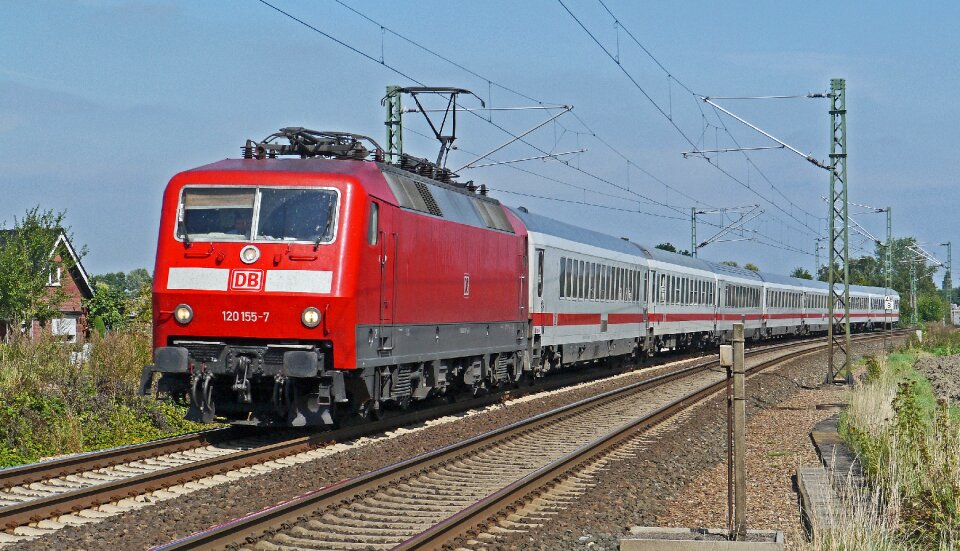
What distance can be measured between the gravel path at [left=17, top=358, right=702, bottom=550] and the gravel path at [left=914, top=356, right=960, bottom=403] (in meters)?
8.46

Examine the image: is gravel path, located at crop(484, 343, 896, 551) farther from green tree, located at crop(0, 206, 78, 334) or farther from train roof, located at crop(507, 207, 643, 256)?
green tree, located at crop(0, 206, 78, 334)

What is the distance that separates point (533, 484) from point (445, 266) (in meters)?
5.85

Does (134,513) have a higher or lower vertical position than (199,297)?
lower

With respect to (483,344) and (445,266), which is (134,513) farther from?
(483,344)

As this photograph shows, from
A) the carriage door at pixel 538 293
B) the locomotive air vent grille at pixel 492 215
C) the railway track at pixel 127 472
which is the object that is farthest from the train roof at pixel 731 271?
the railway track at pixel 127 472

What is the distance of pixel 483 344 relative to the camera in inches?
731

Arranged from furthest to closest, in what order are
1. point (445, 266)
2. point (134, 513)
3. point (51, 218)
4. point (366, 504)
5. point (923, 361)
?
point (51, 218), point (923, 361), point (445, 266), point (366, 504), point (134, 513)

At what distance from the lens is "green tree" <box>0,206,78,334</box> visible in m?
41.6

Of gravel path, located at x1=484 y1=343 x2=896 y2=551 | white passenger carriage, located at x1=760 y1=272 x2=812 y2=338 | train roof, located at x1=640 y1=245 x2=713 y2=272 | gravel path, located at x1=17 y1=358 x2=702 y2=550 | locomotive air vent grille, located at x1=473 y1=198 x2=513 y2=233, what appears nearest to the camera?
gravel path, located at x1=17 y1=358 x2=702 y2=550

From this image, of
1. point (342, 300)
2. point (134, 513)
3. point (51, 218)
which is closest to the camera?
point (134, 513)

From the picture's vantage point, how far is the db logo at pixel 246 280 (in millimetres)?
13000

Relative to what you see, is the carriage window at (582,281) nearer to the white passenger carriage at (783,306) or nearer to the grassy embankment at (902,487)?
the grassy embankment at (902,487)

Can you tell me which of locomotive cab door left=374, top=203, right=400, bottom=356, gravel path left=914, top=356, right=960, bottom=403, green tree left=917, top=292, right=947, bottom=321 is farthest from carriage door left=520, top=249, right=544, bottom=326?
green tree left=917, top=292, right=947, bottom=321

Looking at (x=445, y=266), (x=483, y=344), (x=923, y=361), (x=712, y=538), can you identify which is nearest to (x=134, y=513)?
(x=712, y=538)
